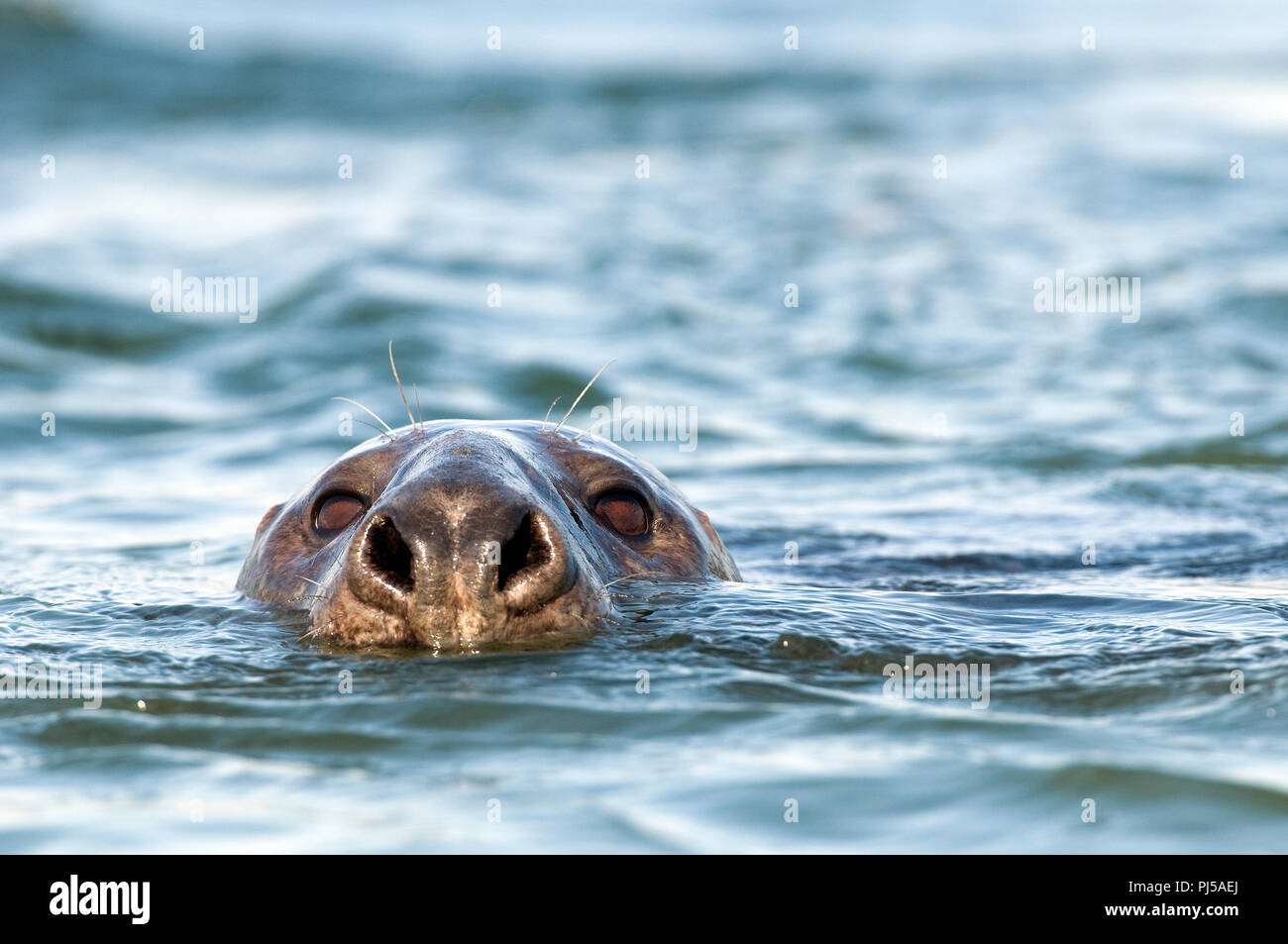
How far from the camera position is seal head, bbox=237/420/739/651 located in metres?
4.37

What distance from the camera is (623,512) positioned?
210 inches

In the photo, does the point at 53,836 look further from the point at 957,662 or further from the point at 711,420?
the point at 711,420

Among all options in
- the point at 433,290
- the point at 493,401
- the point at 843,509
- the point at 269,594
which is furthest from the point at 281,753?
the point at 433,290

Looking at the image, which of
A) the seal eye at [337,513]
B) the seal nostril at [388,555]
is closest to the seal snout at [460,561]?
the seal nostril at [388,555]

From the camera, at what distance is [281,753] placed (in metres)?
4.17
